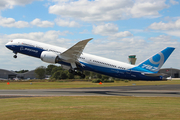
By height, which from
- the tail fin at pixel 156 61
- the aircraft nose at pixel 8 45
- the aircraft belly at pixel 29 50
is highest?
the aircraft nose at pixel 8 45

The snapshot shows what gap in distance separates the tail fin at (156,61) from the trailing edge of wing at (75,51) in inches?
459

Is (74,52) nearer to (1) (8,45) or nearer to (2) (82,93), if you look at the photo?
(2) (82,93)

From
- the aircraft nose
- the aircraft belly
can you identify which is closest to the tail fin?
the aircraft belly

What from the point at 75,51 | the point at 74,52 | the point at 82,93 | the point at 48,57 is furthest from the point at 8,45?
the point at 82,93

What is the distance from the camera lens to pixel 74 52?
40.5 metres

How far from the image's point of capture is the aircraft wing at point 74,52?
1537 inches

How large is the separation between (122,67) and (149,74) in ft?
17.1

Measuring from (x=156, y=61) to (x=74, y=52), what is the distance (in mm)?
15611

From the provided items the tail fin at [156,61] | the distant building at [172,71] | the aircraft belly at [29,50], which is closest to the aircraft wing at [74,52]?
the aircraft belly at [29,50]

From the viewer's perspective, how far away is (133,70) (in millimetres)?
40281

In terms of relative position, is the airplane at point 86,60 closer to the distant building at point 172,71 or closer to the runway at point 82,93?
the runway at point 82,93

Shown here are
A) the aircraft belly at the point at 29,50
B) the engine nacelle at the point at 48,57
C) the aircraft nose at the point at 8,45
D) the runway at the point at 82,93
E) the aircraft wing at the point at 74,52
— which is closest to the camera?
the runway at the point at 82,93

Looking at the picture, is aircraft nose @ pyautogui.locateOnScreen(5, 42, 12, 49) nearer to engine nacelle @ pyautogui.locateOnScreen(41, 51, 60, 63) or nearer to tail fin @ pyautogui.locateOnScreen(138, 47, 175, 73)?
engine nacelle @ pyautogui.locateOnScreen(41, 51, 60, 63)

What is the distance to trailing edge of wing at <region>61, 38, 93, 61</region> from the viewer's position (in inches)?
1531
